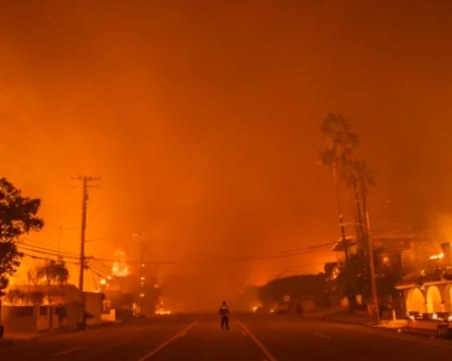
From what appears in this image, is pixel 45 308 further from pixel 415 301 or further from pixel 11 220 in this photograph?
pixel 415 301

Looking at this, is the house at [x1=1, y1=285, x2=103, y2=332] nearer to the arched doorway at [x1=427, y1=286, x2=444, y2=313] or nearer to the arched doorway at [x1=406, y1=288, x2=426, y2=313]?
the arched doorway at [x1=406, y1=288, x2=426, y2=313]

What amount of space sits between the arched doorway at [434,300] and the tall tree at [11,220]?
2884 centimetres

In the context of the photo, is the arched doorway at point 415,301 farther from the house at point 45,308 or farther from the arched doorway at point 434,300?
the house at point 45,308

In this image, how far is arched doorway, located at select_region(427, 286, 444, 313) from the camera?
43.6 metres

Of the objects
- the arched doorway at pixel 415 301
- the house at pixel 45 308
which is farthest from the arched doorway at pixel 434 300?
the house at pixel 45 308

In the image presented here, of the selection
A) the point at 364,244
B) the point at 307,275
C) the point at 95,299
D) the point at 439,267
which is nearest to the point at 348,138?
the point at 364,244

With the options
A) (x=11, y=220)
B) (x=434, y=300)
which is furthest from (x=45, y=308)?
(x=434, y=300)

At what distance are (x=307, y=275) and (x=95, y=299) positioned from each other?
190ft

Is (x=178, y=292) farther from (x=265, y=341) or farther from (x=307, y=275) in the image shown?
(x=265, y=341)

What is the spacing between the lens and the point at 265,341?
2572cm

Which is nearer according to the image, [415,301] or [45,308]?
[45,308]

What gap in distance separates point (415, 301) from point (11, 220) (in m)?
32.9

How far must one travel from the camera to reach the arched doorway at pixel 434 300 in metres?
43.6

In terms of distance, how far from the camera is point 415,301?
4900 cm
